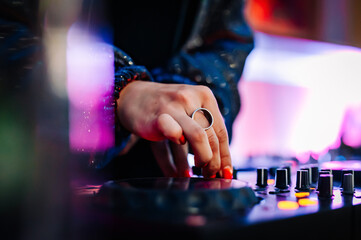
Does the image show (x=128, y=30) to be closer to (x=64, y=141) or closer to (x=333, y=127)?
(x=64, y=141)

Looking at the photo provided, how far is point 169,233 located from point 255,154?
3194 millimetres

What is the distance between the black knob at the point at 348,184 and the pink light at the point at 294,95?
2611 millimetres

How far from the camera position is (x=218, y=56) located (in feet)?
3.42

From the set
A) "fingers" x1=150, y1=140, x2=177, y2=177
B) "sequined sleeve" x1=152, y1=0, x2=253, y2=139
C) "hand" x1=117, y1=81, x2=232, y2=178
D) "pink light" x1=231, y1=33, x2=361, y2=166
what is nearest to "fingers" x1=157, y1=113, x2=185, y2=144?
"hand" x1=117, y1=81, x2=232, y2=178

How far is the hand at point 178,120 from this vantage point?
507mm

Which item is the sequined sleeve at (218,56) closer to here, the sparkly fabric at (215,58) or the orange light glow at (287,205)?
the sparkly fabric at (215,58)

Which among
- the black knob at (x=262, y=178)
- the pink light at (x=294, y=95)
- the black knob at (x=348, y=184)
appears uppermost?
the black knob at (x=348, y=184)

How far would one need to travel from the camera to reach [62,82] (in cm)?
49

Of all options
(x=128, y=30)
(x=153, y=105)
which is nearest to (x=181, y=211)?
(x=153, y=105)

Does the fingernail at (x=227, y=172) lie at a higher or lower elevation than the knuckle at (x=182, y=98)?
lower

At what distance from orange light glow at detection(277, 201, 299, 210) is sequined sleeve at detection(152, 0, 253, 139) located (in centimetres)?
53

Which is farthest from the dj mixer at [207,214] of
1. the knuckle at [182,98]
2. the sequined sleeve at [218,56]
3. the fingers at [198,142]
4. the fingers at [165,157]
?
the sequined sleeve at [218,56]

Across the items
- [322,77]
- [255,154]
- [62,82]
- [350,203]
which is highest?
[62,82]

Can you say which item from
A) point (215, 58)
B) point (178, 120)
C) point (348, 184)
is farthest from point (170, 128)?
point (215, 58)
